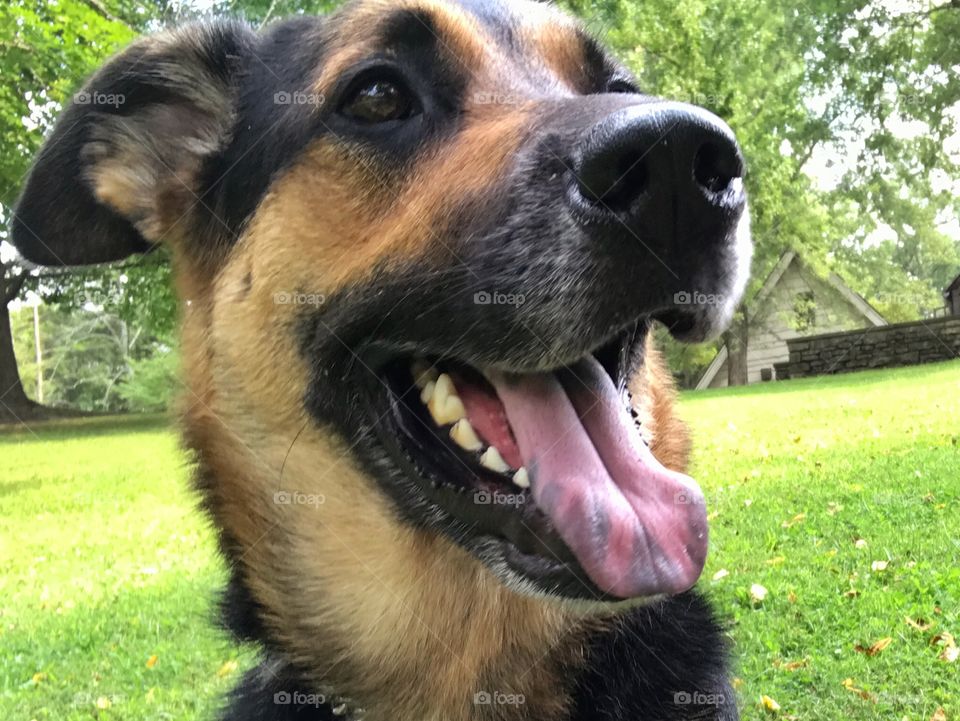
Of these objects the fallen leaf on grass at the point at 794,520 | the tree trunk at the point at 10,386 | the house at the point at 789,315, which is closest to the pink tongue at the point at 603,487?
the fallen leaf on grass at the point at 794,520

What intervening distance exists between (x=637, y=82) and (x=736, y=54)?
1264 cm

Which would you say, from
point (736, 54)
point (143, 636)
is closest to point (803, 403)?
point (736, 54)

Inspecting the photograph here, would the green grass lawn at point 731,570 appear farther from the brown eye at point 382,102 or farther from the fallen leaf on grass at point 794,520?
the brown eye at point 382,102

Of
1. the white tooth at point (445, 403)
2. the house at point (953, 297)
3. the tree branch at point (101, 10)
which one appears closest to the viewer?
the white tooth at point (445, 403)

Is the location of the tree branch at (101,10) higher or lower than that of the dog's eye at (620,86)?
lower

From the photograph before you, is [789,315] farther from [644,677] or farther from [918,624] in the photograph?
[644,677]
